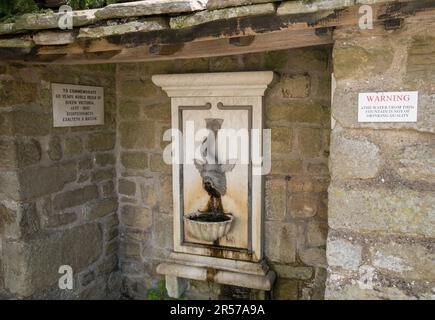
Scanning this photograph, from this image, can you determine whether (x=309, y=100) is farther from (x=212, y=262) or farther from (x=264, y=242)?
(x=212, y=262)

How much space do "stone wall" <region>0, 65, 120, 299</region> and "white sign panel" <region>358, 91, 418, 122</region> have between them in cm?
205

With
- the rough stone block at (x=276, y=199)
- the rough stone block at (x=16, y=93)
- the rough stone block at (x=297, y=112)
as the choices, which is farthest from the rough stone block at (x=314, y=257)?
the rough stone block at (x=16, y=93)

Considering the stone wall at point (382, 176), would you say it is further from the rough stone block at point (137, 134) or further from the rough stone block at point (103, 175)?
the rough stone block at point (103, 175)

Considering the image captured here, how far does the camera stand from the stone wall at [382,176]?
1.60m

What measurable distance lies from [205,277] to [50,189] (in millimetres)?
1317

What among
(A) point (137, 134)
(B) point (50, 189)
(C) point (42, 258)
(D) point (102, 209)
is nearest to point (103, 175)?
(D) point (102, 209)

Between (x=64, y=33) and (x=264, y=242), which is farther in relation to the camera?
(x=264, y=242)

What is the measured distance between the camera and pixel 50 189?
267cm

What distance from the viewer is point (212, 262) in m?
2.94

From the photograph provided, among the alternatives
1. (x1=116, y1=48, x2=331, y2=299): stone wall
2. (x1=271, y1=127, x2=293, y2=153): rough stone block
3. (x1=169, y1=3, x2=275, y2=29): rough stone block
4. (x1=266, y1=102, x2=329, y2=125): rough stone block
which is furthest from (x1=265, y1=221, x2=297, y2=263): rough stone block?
(x1=169, y1=3, x2=275, y2=29): rough stone block

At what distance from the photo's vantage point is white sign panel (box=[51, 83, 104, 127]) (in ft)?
8.82

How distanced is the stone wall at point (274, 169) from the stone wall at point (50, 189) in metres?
0.19

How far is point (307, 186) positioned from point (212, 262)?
0.95 meters
